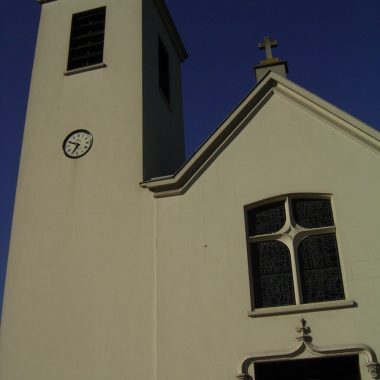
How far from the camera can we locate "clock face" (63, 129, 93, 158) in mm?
14031

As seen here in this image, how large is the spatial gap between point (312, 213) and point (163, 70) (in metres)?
7.99

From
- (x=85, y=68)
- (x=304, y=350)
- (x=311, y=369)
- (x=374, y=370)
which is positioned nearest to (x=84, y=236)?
(x=85, y=68)

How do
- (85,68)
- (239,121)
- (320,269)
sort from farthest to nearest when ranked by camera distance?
(85,68), (239,121), (320,269)

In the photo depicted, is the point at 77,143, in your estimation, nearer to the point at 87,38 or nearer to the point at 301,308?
the point at 87,38

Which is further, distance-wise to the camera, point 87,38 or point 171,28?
point 171,28

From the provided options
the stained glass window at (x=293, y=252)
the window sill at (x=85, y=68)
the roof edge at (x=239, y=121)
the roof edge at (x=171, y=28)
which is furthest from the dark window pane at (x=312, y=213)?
the roof edge at (x=171, y=28)

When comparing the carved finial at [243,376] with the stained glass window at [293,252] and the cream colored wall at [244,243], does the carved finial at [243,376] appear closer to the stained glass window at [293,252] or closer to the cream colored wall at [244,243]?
the cream colored wall at [244,243]

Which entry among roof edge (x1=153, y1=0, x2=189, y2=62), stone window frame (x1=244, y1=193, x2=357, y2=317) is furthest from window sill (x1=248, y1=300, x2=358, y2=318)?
roof edge (x1=153, y1=0, x2=189, y2=62)

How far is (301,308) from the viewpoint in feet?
34.5

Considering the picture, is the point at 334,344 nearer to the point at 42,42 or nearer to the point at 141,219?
the point at 141,219

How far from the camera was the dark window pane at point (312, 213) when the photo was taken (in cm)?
1147

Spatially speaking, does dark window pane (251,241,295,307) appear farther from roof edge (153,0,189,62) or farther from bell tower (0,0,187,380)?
roof edge (153,0,189,62)

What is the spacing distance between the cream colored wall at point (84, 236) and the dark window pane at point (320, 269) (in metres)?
3.10

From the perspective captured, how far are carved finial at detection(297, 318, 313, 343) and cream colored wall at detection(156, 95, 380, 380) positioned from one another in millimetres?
107
